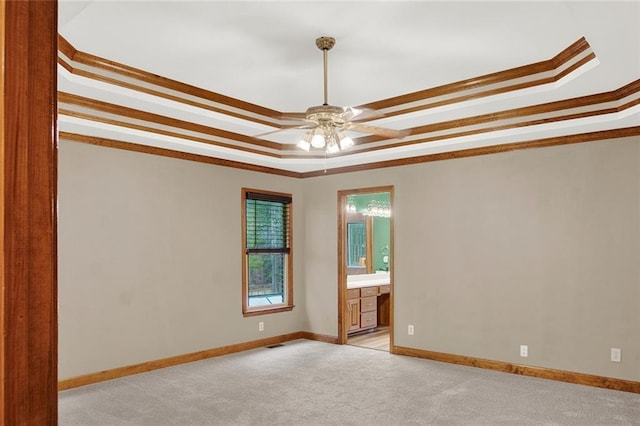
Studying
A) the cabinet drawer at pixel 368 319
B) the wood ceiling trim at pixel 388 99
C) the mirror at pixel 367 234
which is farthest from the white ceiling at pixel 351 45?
the mirror at pixel 367 234

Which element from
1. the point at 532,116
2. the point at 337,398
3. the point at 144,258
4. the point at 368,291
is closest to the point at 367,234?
the point at 368,291

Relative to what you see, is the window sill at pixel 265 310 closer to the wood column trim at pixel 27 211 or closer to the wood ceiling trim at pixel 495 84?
the wood ceiling trim at pixel 495 84

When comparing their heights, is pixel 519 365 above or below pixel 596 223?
below

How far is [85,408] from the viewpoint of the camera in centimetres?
394

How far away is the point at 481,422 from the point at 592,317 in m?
1.74

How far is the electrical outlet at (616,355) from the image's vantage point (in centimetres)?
438

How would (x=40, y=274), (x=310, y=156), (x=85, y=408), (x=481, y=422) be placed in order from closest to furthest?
(x=40, y=274) → (x=481, y=422) → (x=85, y=408) → (x=310, y=156)

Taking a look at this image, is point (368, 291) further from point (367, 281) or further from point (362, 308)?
point (367, 281)

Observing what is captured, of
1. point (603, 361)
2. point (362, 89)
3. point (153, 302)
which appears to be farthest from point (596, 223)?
point (153, 302)

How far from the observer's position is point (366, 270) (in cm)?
909

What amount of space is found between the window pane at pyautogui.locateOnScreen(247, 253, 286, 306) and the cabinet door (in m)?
0.97

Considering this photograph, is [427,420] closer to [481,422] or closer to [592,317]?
[481,422]

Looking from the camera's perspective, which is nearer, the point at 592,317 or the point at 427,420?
the point at 427,420

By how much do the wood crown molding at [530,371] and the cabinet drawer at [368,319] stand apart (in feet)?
4.30
